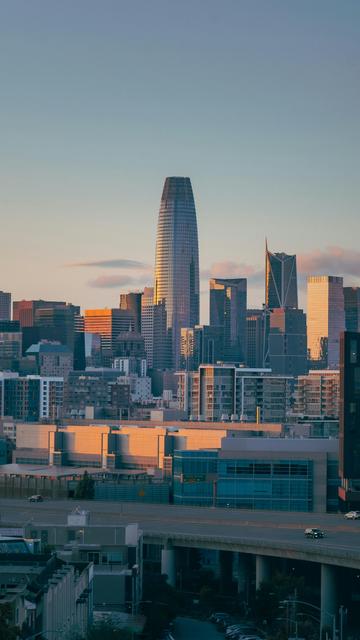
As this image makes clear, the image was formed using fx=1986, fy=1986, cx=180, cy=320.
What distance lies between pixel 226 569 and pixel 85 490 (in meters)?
46.5

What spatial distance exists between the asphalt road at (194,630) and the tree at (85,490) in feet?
215

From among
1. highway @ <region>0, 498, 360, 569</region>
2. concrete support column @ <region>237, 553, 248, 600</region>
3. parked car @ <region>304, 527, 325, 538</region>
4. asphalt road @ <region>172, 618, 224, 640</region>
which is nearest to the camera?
asphalt road @ <region>172, 618, 224, 640</region>

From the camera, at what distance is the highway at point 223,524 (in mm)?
130750

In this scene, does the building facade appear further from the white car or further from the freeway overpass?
the white car

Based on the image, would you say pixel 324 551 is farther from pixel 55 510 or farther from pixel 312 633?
pixel 55 510

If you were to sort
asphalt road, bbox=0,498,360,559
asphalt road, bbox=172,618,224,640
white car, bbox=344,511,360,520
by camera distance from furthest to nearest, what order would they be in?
white car, bbox=344,511,360,520
asphalt road, bbox=0,498,360,559
asphalt road, bbox=172,618,224,640

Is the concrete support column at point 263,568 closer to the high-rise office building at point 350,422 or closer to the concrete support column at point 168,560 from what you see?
the concrete support column at point 168,560

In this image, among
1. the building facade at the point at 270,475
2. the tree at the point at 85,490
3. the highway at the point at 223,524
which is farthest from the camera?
the tree at the point at 85,490

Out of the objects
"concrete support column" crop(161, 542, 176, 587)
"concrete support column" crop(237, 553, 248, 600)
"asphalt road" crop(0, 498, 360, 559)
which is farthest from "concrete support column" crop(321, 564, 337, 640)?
"concrete support column" crop(161, 542, 176, 587)

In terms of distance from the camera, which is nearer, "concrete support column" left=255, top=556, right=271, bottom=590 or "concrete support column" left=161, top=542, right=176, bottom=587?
"concrete support column" left=255, top=556, right=271, bottom=590

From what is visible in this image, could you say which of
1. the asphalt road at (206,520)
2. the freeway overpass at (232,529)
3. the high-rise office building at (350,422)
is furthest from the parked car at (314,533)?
the high-rise office building at (350,422)

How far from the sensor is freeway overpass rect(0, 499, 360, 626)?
417 ft

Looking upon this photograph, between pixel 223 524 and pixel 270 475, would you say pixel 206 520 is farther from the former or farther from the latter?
pixel 270 475

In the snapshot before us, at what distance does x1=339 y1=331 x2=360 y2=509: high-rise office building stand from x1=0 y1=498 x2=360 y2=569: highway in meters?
5.23
